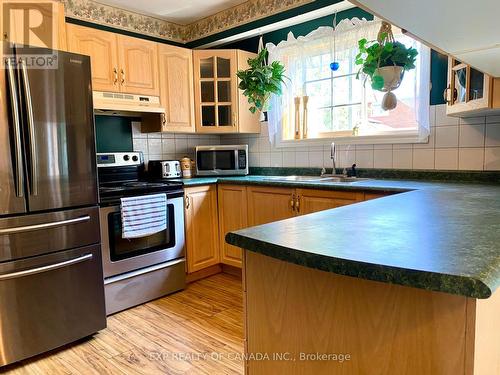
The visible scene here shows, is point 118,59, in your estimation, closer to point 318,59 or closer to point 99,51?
point 99,51

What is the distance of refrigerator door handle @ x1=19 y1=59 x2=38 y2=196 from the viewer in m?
1.88

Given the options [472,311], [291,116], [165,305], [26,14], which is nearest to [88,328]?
[165,305]

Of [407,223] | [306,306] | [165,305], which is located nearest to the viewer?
[306,306]

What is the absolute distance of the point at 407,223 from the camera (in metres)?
1.04

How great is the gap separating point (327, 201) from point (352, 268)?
1823 millimetres

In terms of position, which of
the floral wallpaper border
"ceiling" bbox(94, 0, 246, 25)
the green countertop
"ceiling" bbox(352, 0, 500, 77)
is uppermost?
"ceiling" bbox(94, 0, 246, 25)

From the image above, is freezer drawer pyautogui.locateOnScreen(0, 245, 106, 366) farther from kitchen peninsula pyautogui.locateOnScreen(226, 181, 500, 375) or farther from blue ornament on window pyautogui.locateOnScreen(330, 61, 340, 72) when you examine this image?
blue ornament on window pyautogui.locateOnScreen(330, 61, 340, 72)

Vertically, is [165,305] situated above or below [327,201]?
below

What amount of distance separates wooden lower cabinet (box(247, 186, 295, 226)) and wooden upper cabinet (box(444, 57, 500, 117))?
121 cm

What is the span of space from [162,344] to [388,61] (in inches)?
81.9

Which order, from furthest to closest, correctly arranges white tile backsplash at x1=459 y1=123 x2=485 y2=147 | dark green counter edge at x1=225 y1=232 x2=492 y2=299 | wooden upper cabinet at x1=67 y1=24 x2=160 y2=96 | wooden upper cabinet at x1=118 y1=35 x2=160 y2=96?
wooden upper cabinet at x1=118 y1=35 x2=160 y2=96, wooden upper cabinet at x1=67 y1=24 x2=160 y2=96, white tile backsplash at x1=459 y1=123 x2=485 y2=147, dark green counter edge at x1=225 y1=232 x2=492 y2=299

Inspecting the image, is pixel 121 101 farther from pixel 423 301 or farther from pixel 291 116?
pixel 423 301

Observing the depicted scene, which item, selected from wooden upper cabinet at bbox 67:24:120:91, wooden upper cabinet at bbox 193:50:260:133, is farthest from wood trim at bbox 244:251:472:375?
wooden upper cabinet at bbox 193:50:260:133

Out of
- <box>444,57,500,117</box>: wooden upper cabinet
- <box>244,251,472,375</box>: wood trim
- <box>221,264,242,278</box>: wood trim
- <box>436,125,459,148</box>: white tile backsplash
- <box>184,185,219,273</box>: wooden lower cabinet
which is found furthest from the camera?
<box>221,264,242,278</box>: wood trim
